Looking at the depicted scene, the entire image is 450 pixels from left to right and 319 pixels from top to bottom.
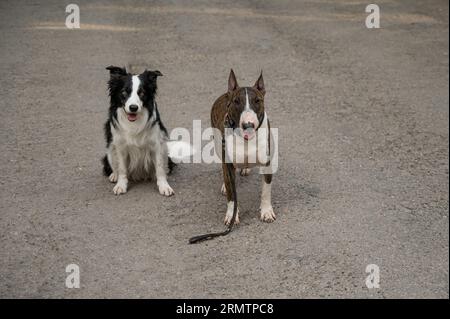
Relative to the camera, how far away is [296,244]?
4855 millimetres

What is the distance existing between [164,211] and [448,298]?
2.52 meters

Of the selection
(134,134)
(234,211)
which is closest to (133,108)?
(134,134)

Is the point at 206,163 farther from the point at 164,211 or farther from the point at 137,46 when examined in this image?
the point at 137,46

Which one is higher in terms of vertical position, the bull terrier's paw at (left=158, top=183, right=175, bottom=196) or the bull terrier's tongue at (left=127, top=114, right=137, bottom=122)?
the bull terrier's tongue at (left=127, top=114, right=137, bottom=122)

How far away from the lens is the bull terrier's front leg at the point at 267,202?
5.18 meters

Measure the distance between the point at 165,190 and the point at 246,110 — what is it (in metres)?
1.37

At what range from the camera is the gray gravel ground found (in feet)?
14.6

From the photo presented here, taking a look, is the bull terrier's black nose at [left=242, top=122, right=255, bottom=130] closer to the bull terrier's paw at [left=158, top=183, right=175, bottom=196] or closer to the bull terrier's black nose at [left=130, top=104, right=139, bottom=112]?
the bull terrier's black nose at [left=130, top=104, right=139, bottom=112]

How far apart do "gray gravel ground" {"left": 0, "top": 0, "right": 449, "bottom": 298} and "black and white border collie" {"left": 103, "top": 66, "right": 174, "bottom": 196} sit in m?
Result: 0.17

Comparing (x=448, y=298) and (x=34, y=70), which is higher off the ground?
(x=34, y=70)

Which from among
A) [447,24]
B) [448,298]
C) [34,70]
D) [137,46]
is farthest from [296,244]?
[447,24]

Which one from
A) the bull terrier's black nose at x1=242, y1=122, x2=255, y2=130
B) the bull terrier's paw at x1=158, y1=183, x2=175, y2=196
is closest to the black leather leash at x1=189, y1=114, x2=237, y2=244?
the bull terrier's black nose at x1=242, y1=122, x2=255, y2=130

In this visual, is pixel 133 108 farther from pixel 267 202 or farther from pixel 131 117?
pixel 267 202

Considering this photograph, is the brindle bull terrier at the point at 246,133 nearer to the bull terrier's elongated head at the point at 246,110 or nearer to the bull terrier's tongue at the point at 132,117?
the bull terrier's elongated head at the point at 246,110
